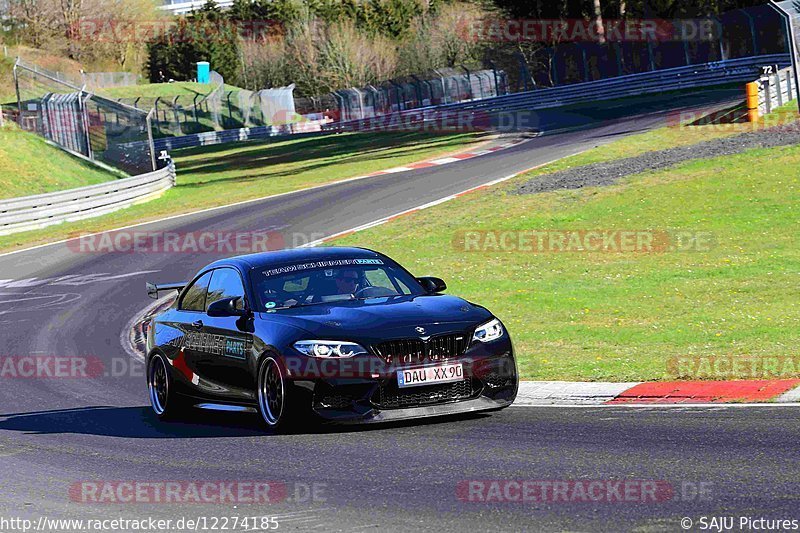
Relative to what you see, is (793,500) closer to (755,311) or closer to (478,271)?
(755,311)

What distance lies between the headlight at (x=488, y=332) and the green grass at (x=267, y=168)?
72.4ft

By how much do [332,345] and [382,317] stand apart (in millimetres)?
523

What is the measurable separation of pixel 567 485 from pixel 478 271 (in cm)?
1341

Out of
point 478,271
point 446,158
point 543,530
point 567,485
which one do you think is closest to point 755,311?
point 478,271

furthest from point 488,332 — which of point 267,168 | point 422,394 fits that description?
point 267,168

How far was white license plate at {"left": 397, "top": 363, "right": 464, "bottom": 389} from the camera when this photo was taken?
30.0ft

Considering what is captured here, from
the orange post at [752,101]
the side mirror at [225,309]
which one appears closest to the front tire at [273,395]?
the side mirror at [225,309]

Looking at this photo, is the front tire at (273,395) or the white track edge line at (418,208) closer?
the front tire at (273,395)

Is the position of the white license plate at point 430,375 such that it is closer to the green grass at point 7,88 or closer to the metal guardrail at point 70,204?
the metal guardrail at point 70,204

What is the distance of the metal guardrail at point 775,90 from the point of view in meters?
35.8

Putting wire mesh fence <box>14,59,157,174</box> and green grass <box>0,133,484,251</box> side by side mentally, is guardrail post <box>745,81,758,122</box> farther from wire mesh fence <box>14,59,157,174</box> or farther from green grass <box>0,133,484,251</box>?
wire mesh fence <box>14,59,157,174</box>

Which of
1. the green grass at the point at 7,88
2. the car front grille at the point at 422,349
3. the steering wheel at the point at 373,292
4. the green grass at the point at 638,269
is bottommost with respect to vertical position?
the green grass at the point at 638,269

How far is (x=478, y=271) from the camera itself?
20.4 metres

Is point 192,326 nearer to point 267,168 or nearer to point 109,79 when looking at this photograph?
point 267,168
